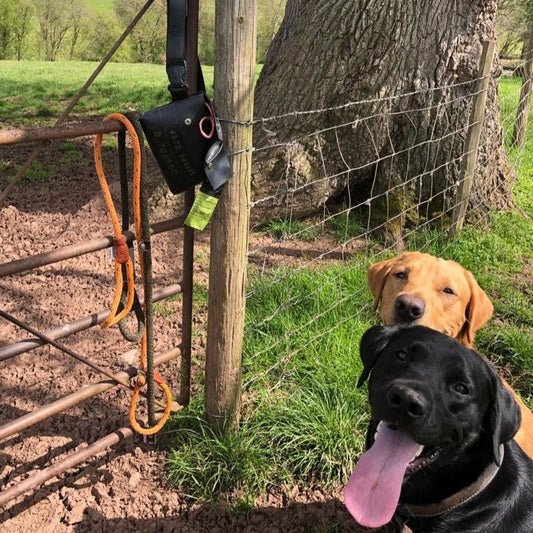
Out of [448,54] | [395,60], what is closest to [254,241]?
[395,60]

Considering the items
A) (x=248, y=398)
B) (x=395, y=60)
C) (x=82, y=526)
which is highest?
(x=395, y=60)

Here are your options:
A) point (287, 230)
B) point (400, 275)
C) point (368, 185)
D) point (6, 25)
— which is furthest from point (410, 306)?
point (6, 25)

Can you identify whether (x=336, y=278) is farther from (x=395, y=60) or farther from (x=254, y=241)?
(x=395, y=60)

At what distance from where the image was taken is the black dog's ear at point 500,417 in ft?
5.96

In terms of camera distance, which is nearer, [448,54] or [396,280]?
[396,280]

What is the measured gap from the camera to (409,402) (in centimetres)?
175

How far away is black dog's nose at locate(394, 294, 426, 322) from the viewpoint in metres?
2.68

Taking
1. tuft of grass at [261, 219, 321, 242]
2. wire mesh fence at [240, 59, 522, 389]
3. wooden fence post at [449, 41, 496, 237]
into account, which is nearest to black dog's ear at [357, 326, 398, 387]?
wire mesh fence at [240, 59, 522, 389]

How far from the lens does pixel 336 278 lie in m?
3.94

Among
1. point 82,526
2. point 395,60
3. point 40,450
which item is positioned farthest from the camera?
point 395,60

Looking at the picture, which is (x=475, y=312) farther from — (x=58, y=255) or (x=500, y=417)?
(x=58, y=255)

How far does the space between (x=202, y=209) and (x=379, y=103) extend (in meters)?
2.94

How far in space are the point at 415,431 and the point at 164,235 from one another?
3.19 meters

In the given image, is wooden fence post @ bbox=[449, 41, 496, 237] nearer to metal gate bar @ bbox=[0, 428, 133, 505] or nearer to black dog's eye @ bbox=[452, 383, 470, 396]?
black dog's eye @ bbox=[452, 383, 470, 396]
